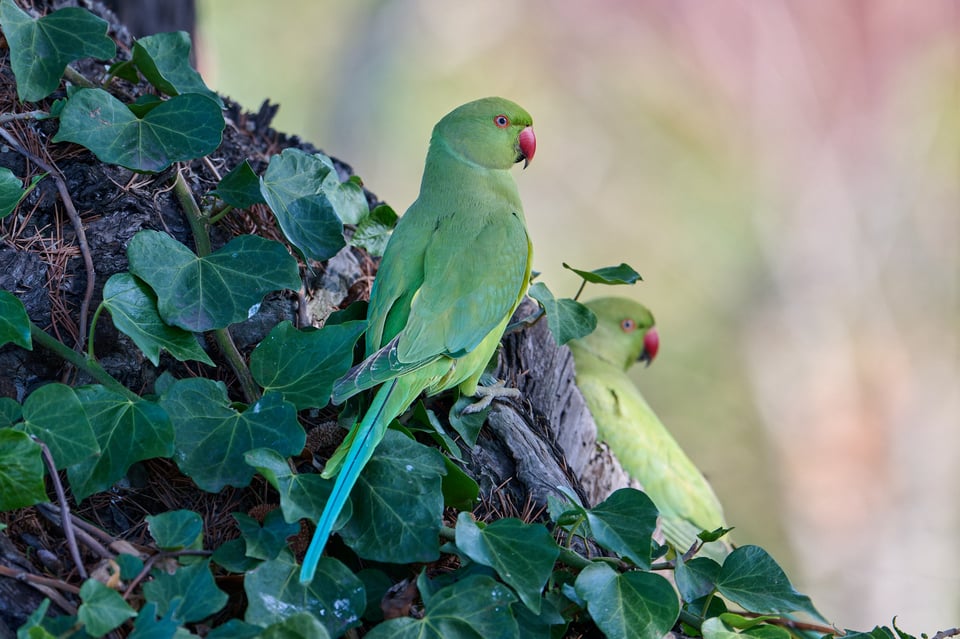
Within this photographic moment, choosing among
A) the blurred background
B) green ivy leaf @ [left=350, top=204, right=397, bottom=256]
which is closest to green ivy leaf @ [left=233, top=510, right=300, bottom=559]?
green ivy leaf @ [left=350, top=204, right=397, bottom=256]

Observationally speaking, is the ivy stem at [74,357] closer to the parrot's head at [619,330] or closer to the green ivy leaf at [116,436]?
the green ivy leaf at [116,436]

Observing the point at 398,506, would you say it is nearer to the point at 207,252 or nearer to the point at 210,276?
the point at 210,276

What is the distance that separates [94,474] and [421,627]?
2.28 ft

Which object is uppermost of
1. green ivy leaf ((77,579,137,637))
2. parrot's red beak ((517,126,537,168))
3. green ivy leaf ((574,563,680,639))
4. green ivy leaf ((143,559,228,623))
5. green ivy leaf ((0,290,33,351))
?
parrot's red beak ((517,126,537,168))

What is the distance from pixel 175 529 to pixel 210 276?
63cm

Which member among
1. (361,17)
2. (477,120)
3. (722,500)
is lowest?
(477,120)

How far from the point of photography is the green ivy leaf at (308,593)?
1596 millimetres

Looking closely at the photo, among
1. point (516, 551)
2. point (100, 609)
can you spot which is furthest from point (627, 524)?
point (100, 609)

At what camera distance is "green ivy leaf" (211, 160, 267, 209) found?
2217mm

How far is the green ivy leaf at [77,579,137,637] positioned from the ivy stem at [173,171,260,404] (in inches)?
23.4

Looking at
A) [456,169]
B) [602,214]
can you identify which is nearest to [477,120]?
[456,169]

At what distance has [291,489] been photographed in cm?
172

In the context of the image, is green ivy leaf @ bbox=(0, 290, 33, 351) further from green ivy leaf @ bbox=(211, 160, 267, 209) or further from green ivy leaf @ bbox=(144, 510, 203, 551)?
green ivy leaf @ bbox=(211, 160, 267, 209)

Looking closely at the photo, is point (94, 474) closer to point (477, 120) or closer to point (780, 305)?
point (477, 120)
